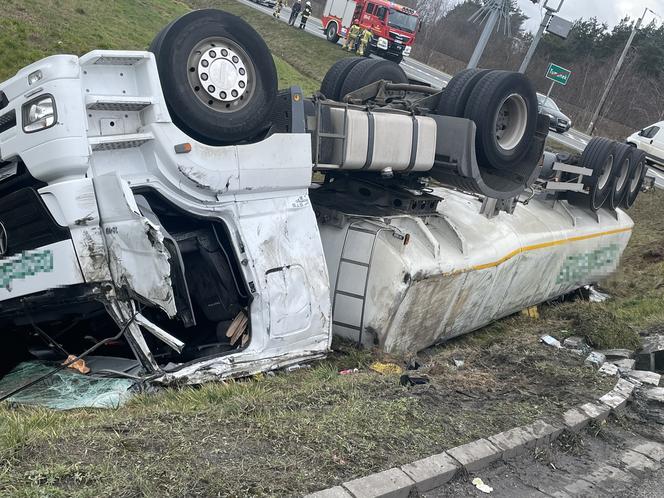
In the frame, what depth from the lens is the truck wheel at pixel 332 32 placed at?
25.3 metres

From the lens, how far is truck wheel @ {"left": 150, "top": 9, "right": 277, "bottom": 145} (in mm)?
4043

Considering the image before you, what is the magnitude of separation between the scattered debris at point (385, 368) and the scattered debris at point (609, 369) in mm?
1514

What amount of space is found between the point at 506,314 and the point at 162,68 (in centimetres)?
467

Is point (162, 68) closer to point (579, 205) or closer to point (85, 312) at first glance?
point (85, 312)

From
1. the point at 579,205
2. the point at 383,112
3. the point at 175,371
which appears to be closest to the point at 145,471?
the point at 175,371

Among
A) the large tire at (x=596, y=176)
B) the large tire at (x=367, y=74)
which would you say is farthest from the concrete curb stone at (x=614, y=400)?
the large tire at (x=596, y=176)

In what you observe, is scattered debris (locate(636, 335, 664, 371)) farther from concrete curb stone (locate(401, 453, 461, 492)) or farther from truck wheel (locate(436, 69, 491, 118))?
concrete curb stone (locate(401, 453, 461, 492))

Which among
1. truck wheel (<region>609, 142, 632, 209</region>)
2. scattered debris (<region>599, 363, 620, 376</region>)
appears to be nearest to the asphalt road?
truck wheel (<region>609, 142, 632, 209</region>)

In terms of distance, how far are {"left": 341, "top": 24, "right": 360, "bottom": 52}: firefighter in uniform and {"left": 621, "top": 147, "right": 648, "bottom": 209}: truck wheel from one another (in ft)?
53.4

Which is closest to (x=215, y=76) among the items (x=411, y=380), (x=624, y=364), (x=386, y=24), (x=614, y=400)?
(x=411, y=380)

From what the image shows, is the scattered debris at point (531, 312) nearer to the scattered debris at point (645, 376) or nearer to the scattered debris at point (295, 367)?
the scattered debris at point (645, 376)

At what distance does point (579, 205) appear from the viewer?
8.29 metres

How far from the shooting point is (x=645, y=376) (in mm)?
5223

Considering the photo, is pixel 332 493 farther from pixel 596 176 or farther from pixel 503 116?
pixel 596 176
